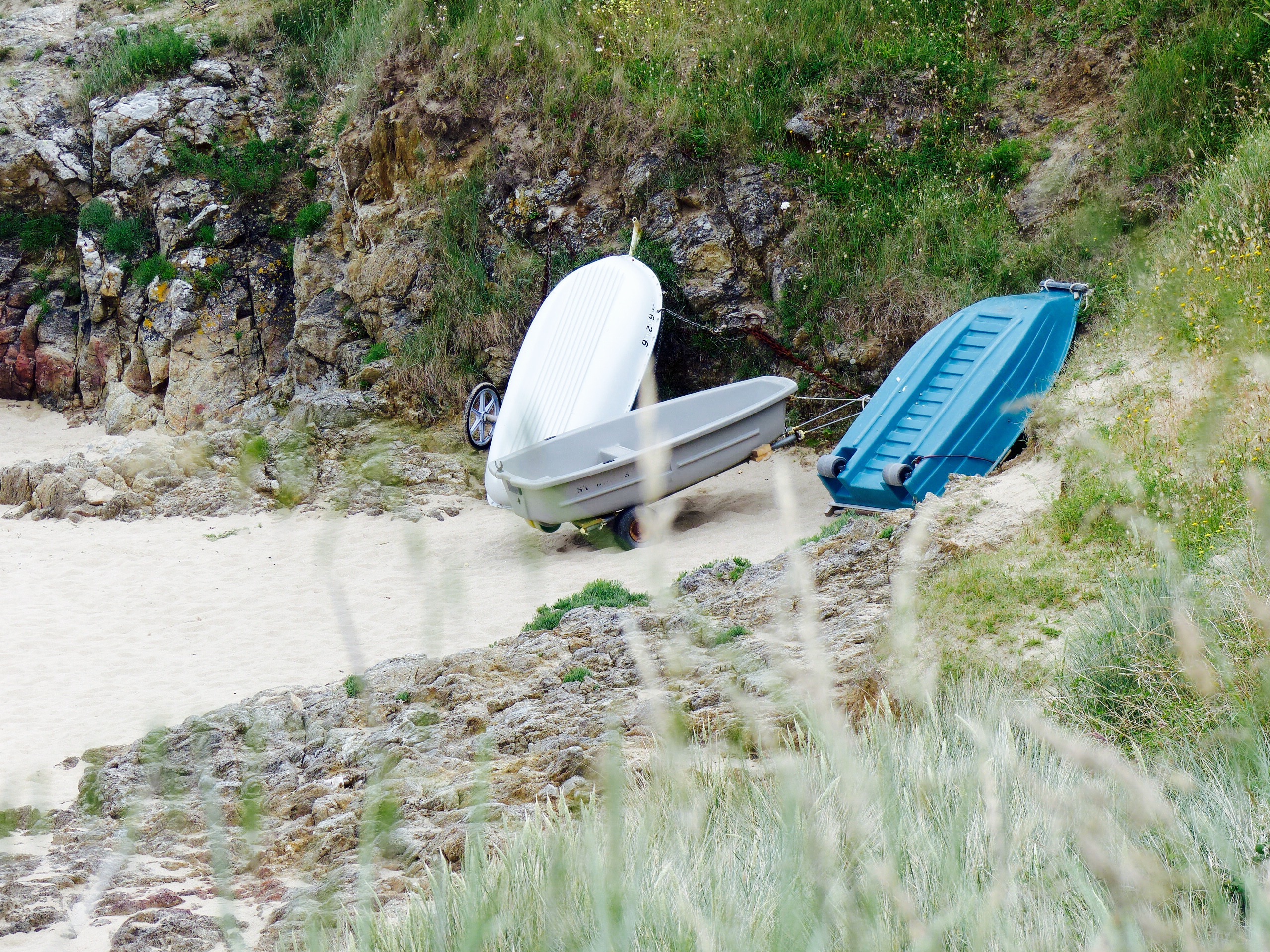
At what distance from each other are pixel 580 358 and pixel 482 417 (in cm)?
138

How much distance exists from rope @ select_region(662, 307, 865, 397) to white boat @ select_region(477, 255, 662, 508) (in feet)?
2.17

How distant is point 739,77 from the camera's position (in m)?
12.0

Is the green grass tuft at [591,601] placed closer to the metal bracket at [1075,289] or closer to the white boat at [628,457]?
the white boat at [628,457]

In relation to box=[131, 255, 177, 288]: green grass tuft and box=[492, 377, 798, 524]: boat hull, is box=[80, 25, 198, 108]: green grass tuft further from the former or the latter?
box=[492, 377, 798, 524]: boat hull

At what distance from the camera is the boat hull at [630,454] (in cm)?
900

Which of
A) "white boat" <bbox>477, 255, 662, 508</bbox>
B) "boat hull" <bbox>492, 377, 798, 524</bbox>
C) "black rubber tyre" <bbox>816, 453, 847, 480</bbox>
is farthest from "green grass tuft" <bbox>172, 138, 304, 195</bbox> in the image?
"black rubber tyre" <bbox>816, 453, 847, 480</bbox>

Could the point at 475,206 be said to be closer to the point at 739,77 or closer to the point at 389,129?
the point at 389,129

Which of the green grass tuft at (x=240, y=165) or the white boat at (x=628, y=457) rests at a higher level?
the green grass tuft at (x=240, y=165)

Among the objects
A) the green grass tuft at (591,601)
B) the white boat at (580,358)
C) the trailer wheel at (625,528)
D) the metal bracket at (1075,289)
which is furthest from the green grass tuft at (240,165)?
the metal bracket at (1075,289)

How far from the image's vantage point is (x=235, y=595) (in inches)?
356

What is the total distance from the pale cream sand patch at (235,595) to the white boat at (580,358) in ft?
3.19

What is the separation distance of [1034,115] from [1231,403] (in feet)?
24.5

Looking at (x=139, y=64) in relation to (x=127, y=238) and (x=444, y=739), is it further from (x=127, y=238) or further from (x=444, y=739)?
(x=444, y=739)

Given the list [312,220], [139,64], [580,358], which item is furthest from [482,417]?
[139,64]
